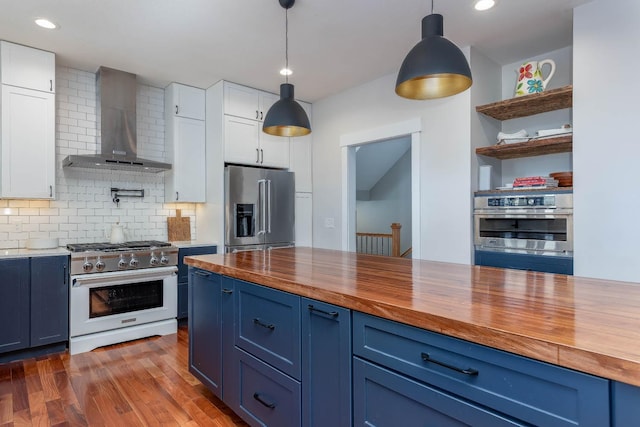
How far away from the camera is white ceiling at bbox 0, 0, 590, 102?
2648 millimetres

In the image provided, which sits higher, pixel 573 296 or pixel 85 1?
pixel 85 1

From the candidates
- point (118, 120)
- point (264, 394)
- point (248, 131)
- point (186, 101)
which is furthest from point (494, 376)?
point (186, 101)

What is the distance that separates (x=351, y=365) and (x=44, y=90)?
12.2ft

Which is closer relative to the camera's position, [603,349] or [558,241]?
[603,349]

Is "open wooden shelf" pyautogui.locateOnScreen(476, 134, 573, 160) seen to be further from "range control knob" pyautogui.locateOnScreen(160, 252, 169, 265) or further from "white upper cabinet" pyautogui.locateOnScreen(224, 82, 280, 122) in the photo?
"range control knob" pyautogui.locateOnScreen(160, 252, 169, 265)

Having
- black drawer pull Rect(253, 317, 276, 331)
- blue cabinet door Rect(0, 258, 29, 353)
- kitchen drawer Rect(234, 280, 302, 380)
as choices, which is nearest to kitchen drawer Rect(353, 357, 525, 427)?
kitchen drawer Rect(234, 280, 302, 380)

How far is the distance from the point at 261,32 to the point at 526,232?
9.22 feet

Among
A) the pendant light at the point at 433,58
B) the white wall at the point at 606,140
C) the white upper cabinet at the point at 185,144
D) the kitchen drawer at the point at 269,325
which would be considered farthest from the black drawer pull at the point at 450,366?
the white upper cabinet at the point at 185,144

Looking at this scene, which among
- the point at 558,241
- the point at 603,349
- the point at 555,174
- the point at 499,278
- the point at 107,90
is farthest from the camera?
the point at 107,90

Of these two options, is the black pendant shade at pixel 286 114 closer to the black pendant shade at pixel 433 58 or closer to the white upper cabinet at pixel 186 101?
the black pendant shade at pixel 433 58

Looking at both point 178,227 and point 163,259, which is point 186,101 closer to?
point 178,227

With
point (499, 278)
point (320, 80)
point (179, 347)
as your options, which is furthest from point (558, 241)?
point (179, 347)

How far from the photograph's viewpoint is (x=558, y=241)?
2.85 m

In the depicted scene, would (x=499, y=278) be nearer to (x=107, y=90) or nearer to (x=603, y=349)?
(x=603, y=349)
